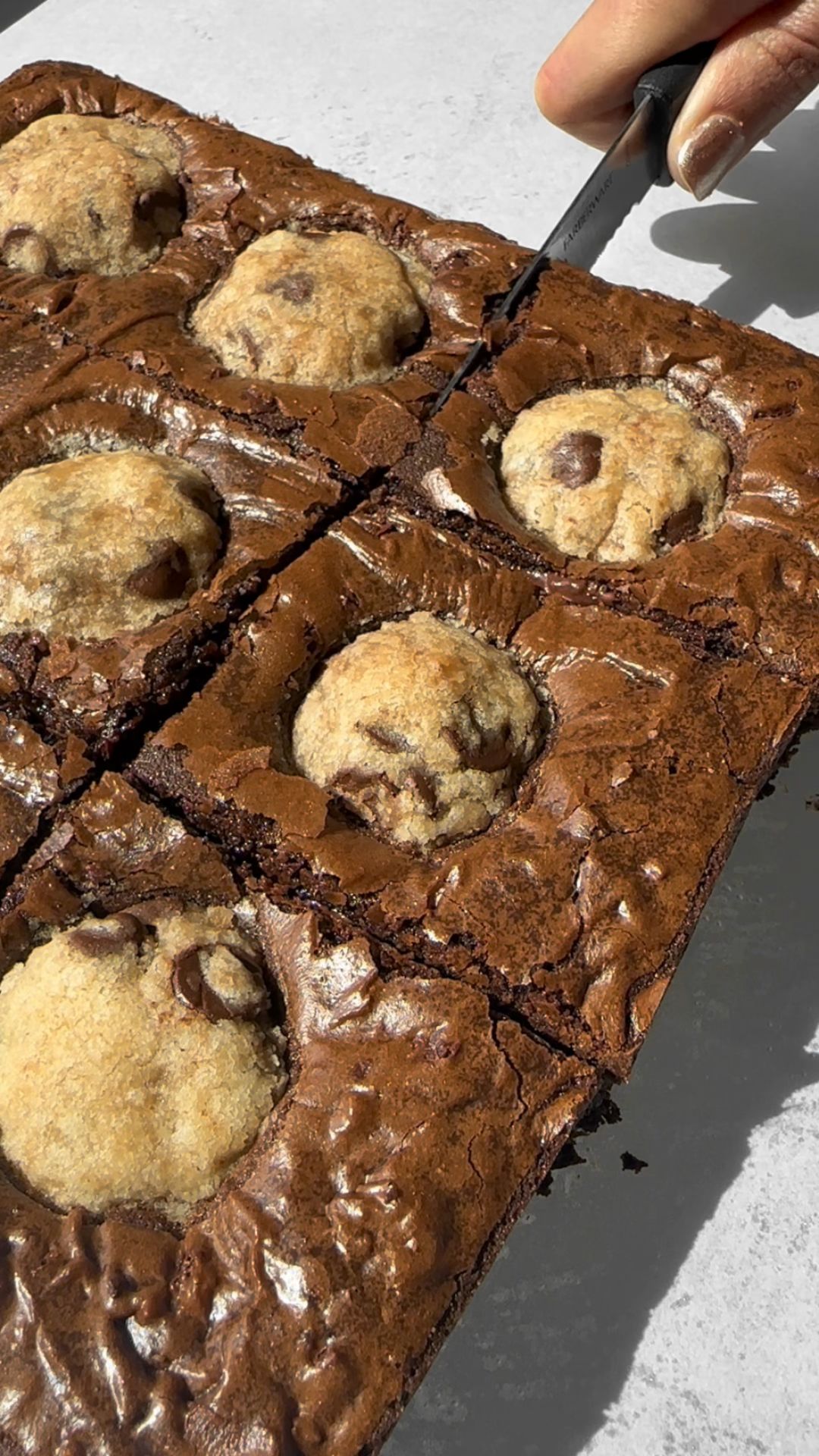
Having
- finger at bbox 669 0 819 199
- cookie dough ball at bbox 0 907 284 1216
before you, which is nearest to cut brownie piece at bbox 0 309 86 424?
cookie dough ball at bbox 0 907 284 1216

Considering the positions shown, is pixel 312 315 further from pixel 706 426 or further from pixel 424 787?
pixel 424 787

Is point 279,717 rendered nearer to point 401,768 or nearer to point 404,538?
point 401,768

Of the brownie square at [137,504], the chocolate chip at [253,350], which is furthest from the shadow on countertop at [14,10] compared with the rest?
the chocolate chip at [253,350]

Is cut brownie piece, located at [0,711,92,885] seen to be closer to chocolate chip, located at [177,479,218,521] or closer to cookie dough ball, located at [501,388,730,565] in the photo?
chocolate chip, located at [177,479,218,521]

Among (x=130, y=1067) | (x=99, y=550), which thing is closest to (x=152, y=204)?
(x=99, y=550)

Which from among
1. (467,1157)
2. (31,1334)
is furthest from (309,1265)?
(31,1334)

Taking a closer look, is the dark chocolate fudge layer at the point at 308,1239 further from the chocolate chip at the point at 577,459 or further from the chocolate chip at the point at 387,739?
the chocolate chip at the point at 577,459
